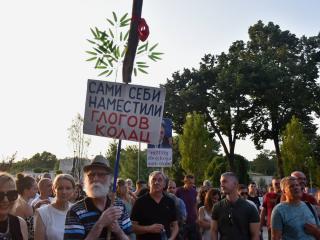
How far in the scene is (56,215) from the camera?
19.8 feet

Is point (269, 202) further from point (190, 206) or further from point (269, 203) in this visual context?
point (190, 206)

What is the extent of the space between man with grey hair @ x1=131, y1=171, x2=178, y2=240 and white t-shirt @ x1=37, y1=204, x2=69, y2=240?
1343mm

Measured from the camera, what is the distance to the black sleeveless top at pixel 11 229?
4.17 m

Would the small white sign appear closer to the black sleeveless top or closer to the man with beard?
the man with beard

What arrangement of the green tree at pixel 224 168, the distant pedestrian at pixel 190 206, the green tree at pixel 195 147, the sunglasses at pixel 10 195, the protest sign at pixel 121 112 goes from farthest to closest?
the green tree at pixel 224 168 → the green tree at pixel 195 147 → the distant pedestrian at pixel 190 206 → the protest sign at pixel 121 112 → the sunglasses at pixel 10 195

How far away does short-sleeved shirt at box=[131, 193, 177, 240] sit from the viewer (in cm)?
705

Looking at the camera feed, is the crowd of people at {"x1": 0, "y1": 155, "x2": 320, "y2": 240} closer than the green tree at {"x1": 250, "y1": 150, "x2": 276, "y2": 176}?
Yes

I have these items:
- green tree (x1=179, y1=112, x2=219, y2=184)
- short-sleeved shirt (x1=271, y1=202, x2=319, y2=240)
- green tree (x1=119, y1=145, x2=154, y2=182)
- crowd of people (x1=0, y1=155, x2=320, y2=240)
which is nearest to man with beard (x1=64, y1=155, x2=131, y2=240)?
crowd of people (x1=0, y1=155, x2=320, y2=240)

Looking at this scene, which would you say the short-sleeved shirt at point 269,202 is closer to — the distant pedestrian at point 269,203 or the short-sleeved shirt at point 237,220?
the distant pedestrian at point 269,203

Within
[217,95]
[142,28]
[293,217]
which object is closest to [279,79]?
[217,95]

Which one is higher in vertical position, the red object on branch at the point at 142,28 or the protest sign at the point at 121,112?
the red object on branch at the point at 142,28

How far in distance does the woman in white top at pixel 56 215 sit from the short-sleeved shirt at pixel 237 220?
2.23m

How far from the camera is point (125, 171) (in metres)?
73.2

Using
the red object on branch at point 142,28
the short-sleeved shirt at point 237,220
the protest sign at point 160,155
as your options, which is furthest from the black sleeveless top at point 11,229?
the protest sign at point 160,155
